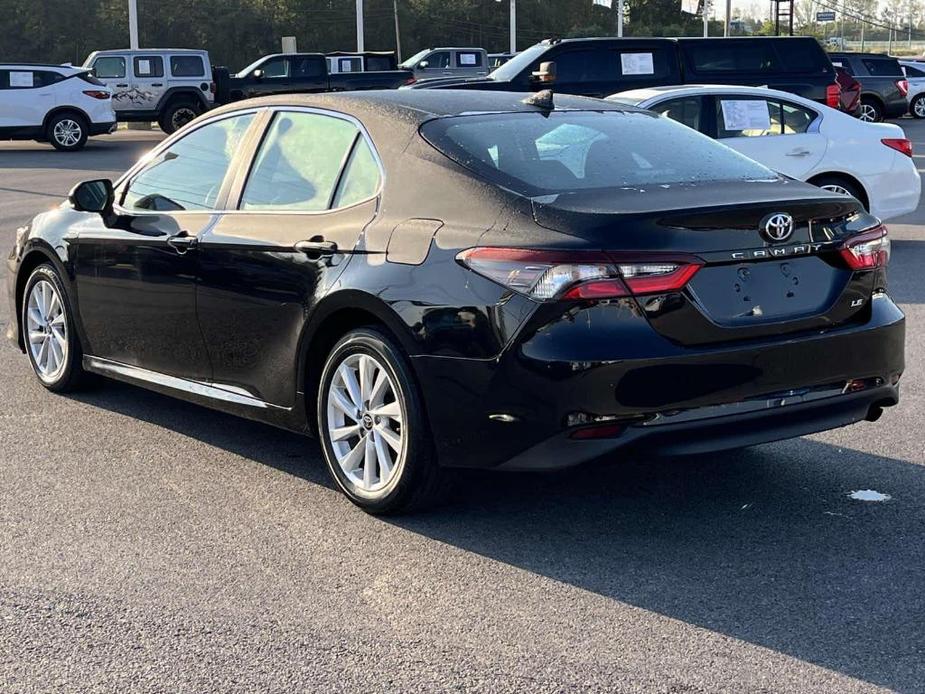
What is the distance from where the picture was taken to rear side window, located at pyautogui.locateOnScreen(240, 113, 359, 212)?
5.32 metres

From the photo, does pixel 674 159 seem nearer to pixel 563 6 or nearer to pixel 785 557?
→ pixel 785 557

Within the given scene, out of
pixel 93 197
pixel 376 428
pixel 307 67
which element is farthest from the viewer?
pixel 307 67

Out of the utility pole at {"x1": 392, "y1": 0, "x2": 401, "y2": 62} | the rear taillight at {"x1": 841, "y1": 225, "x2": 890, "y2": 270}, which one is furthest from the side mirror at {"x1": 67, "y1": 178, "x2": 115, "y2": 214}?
the utility pole at {"x1": 392, "y1": 0, "x2": 401, "y2": 62}

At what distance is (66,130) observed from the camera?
26562mm

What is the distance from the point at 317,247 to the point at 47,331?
8.41 ft

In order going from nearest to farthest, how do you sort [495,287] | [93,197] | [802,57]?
1. [495,287]
2. [93,197]
3. [802,57]

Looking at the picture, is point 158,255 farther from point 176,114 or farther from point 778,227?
point 176,114

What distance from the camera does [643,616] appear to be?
4023mm

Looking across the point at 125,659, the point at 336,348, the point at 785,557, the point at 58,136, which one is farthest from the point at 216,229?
the point at 58,136

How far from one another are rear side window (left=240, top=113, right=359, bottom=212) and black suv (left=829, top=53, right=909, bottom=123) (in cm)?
2950

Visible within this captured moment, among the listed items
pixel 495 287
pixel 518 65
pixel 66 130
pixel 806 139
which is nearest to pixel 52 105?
pixel 66 130

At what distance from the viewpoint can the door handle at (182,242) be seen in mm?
5719

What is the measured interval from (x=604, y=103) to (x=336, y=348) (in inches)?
71.6

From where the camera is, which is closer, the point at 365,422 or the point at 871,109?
the point at 365,422
